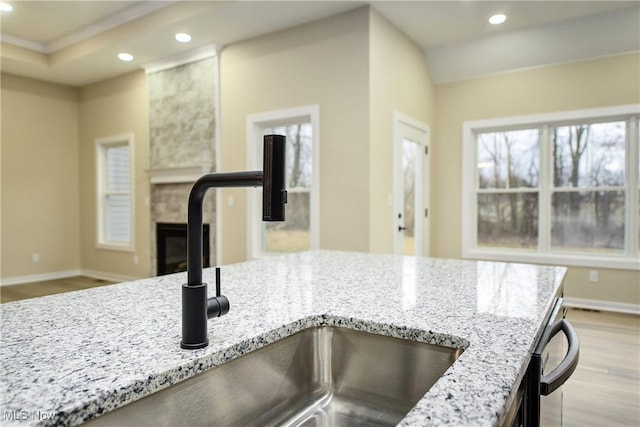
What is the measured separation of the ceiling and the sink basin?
11.3 ft

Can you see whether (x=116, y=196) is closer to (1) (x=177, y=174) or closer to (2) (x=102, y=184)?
(2) (x=102, y=184)

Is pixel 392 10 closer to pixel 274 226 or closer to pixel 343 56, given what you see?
pixel 343 56

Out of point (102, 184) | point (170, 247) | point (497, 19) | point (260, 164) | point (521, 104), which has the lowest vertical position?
point (170, 247)

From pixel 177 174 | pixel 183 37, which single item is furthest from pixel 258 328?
pixel 177 174

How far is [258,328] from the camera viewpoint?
84cm

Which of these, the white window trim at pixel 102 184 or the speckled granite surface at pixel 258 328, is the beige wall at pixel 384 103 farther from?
the white window trim at pixel 102 184

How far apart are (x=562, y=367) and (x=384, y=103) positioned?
3347 mm

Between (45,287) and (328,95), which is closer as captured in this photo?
(328,95)

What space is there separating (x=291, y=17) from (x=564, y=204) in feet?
11.7

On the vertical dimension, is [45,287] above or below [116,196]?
below

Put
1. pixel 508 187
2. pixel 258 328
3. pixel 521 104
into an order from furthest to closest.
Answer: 1. pixel 508 187
2. pixel 521 104
3. pixel 258 328

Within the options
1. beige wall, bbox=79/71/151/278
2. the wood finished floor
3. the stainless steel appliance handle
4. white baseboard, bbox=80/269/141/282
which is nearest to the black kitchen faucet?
the stainless steel appliance handle

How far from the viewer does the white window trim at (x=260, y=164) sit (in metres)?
4.02

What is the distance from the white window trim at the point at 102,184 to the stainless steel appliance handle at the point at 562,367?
5.66 metres
